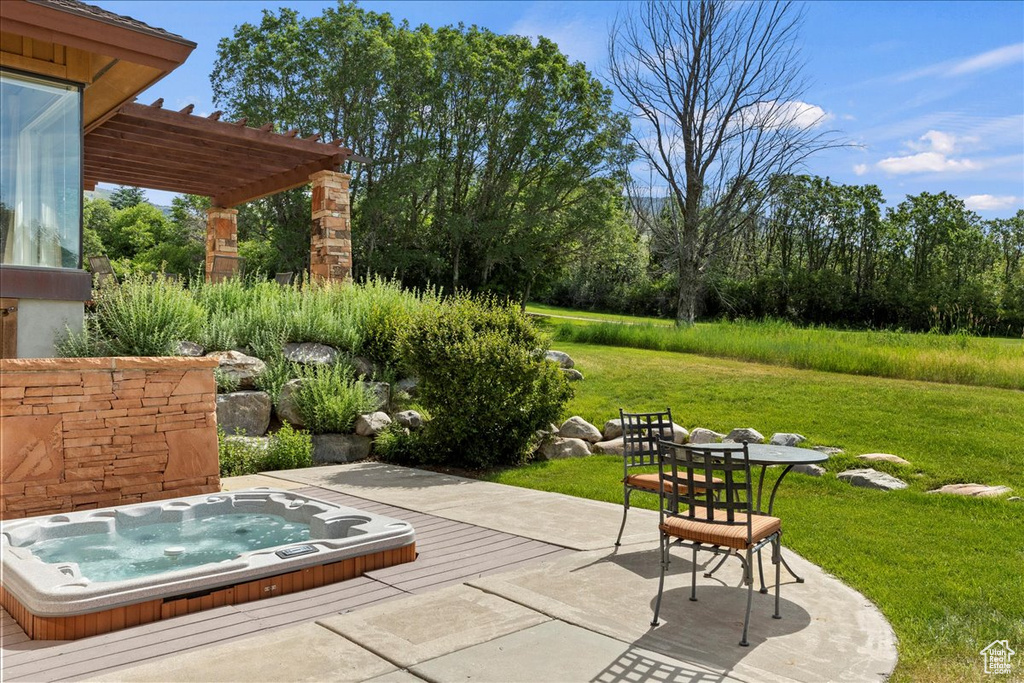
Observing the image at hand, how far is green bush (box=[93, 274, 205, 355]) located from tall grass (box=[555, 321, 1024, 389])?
917cm

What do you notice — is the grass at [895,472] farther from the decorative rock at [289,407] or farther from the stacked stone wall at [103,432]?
the stacked stone wall at [103,432]

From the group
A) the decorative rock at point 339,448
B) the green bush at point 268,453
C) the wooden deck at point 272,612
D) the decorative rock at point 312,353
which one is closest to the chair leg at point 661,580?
the wooden deck at point 272,612

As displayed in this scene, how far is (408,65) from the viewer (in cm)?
2141

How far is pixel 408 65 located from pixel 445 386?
641 inches

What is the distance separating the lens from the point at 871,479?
6.70m

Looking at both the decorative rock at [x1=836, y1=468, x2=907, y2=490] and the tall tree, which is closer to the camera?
the decorative rock at [x1=836, y1=468, x2=907, y2=490]

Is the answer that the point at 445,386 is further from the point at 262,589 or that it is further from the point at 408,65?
the point at 408,65

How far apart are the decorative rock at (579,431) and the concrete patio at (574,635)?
12.2 feet

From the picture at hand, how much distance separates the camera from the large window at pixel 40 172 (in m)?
7.11

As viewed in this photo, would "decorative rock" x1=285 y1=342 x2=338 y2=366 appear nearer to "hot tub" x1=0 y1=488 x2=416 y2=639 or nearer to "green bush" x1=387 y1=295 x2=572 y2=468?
"green bush" x1=387 y1=295 x2=572 y2=468

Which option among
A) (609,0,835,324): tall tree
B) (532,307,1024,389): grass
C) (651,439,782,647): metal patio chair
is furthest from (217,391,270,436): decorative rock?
(609,0,835,324): tall tree

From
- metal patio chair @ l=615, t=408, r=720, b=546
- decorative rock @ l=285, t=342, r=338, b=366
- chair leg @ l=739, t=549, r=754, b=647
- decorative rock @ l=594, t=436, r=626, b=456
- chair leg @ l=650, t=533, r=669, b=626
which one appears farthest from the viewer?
decorative rock @ l=285, t=342, r=338, b=366

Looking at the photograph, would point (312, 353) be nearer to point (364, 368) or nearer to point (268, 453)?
point (364, 368)

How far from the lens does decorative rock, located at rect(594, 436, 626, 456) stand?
327 inches
